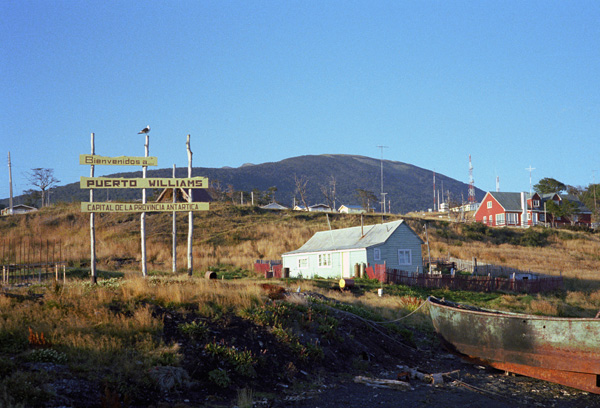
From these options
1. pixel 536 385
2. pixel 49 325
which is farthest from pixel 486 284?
pixel 49 325

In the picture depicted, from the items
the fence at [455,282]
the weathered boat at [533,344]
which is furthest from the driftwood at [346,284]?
the weathered boat at [533,344]

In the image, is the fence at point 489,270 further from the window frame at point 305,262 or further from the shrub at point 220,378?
the shrub at point 220,378

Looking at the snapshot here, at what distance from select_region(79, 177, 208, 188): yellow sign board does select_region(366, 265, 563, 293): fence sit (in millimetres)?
14591

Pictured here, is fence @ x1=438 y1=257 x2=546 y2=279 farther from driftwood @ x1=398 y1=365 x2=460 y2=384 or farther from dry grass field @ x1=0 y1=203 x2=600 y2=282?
driftwood @ x1=398 y1=365 x2=460 y2=384

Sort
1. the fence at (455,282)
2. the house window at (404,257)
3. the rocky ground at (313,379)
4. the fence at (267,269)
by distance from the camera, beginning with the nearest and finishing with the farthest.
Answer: the rocky ground at (313,379)
the fence at (455,282)
the fence at (267,269)
the house window at (404,257)

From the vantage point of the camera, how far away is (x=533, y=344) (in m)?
13.7

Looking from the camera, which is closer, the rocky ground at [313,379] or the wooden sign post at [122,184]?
the rocky ground at [313,379]

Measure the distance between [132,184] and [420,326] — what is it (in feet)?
43.3

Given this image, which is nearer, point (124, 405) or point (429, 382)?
point (124, 405)

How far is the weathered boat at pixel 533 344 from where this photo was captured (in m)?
12.6

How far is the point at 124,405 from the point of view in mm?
9586

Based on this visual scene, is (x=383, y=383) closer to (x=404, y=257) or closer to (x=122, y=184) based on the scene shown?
(x=122, y=184)

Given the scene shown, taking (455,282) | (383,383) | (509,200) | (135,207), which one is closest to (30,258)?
(135,207)

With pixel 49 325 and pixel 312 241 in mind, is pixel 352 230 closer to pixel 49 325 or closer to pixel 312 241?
pixel 312 241
